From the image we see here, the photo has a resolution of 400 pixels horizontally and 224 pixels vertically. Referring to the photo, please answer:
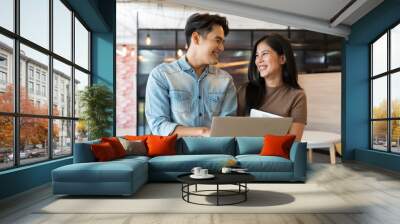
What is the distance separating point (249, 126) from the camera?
648cm

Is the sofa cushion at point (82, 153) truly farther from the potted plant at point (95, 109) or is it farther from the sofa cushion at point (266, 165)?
the potted plant at point (95, 109)

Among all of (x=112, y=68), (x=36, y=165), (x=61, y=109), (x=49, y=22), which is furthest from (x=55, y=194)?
(x=112, y=68)

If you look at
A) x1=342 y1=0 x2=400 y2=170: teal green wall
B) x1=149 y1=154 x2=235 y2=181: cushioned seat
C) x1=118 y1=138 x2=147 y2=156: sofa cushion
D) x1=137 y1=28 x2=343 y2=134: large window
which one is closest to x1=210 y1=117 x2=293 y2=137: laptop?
x1=149 y1=154 x2=235 y2=181: cushioned seat

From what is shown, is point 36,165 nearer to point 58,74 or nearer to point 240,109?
point 58,74

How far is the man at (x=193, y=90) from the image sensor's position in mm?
6582

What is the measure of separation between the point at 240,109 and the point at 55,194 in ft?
10.6

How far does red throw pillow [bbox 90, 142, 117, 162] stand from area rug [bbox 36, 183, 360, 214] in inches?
25.5

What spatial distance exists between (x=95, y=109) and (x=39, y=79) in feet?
5.92

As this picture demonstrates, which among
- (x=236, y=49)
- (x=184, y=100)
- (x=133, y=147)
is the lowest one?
(x=133, y=147)

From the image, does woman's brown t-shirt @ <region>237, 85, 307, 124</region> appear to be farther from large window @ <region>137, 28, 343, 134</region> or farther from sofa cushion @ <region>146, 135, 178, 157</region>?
large window @ <region>137, 28, 343, 134</region>

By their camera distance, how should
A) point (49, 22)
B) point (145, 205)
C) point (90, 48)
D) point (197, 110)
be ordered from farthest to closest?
point (90, 48) < point (197, 110) < point (49, 22) < point (145, 205)

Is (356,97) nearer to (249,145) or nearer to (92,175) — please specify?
(249,145)

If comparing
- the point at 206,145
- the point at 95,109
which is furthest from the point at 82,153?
the point at 95,109

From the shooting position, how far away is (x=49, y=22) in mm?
6223
